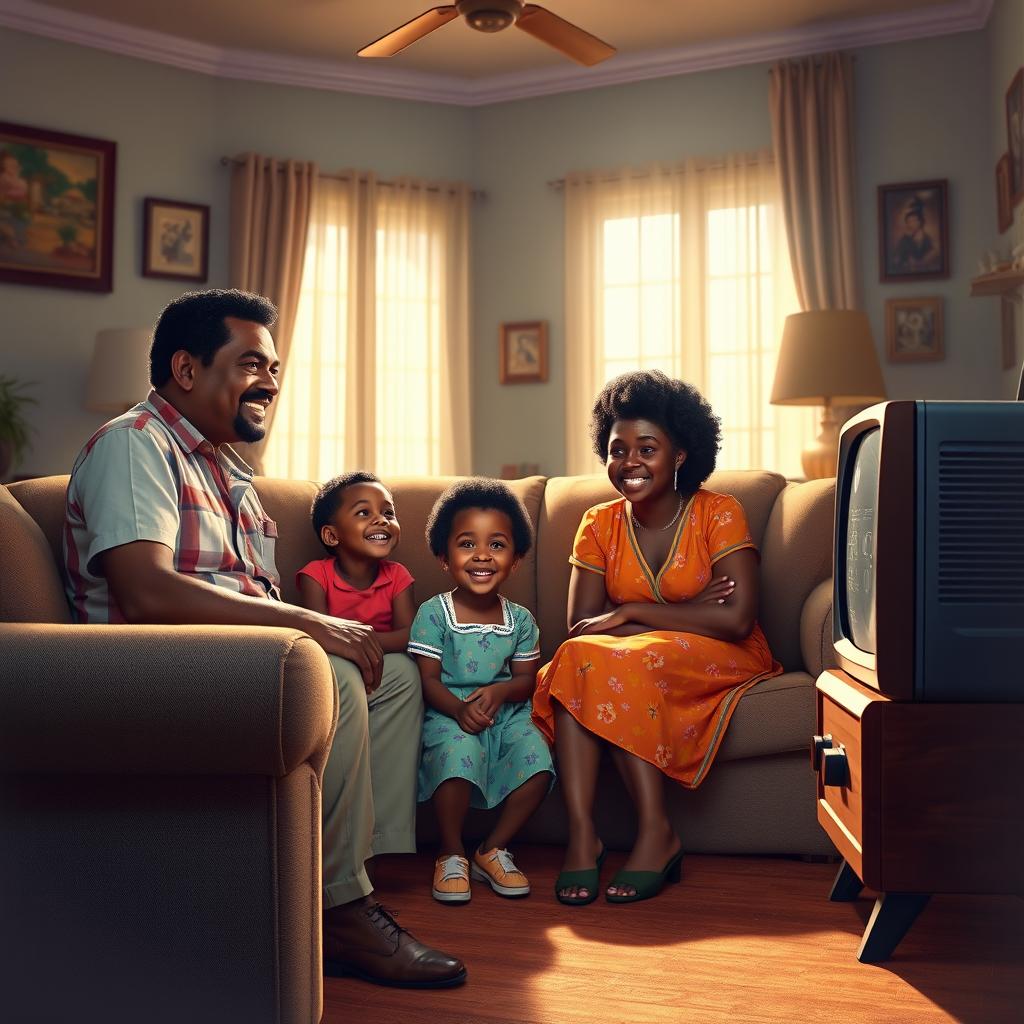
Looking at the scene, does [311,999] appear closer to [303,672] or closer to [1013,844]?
[303,672]

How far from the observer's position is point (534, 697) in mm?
2459

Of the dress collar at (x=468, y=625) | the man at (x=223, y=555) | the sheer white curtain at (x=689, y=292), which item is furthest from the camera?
the sheer white curtain at (x=689, y=292)

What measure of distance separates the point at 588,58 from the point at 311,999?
10.9 ft

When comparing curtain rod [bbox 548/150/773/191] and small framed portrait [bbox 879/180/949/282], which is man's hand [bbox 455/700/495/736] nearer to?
small framed portrait [bbox 879/180/949/282]

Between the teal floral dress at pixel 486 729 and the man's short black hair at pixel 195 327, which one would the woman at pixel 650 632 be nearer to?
the teal floral dress at pixel 486 729

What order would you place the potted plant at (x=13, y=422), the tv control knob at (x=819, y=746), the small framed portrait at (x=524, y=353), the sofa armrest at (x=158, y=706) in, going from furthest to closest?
1. the small framed portrait at (x=524, y=353)
2. the potted plant at (x=13, y=422)
3. the tv control knob at (x=819, y=746)
4. the sofa armrest at (x=158, y=706)

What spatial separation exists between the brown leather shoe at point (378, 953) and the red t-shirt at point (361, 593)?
0.91 meters

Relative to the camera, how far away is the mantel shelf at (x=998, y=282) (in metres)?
3.79

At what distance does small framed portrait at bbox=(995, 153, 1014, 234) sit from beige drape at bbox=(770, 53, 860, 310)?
1.96 ft

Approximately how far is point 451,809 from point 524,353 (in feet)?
12.1

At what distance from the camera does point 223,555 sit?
200 cm

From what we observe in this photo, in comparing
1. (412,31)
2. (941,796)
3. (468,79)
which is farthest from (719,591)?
(468,79)

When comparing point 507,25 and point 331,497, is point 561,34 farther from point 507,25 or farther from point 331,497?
point 331,497

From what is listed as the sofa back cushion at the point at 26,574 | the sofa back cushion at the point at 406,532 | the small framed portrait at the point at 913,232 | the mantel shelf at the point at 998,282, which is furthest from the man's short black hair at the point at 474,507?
the small framed portrait at the point at 913,232
